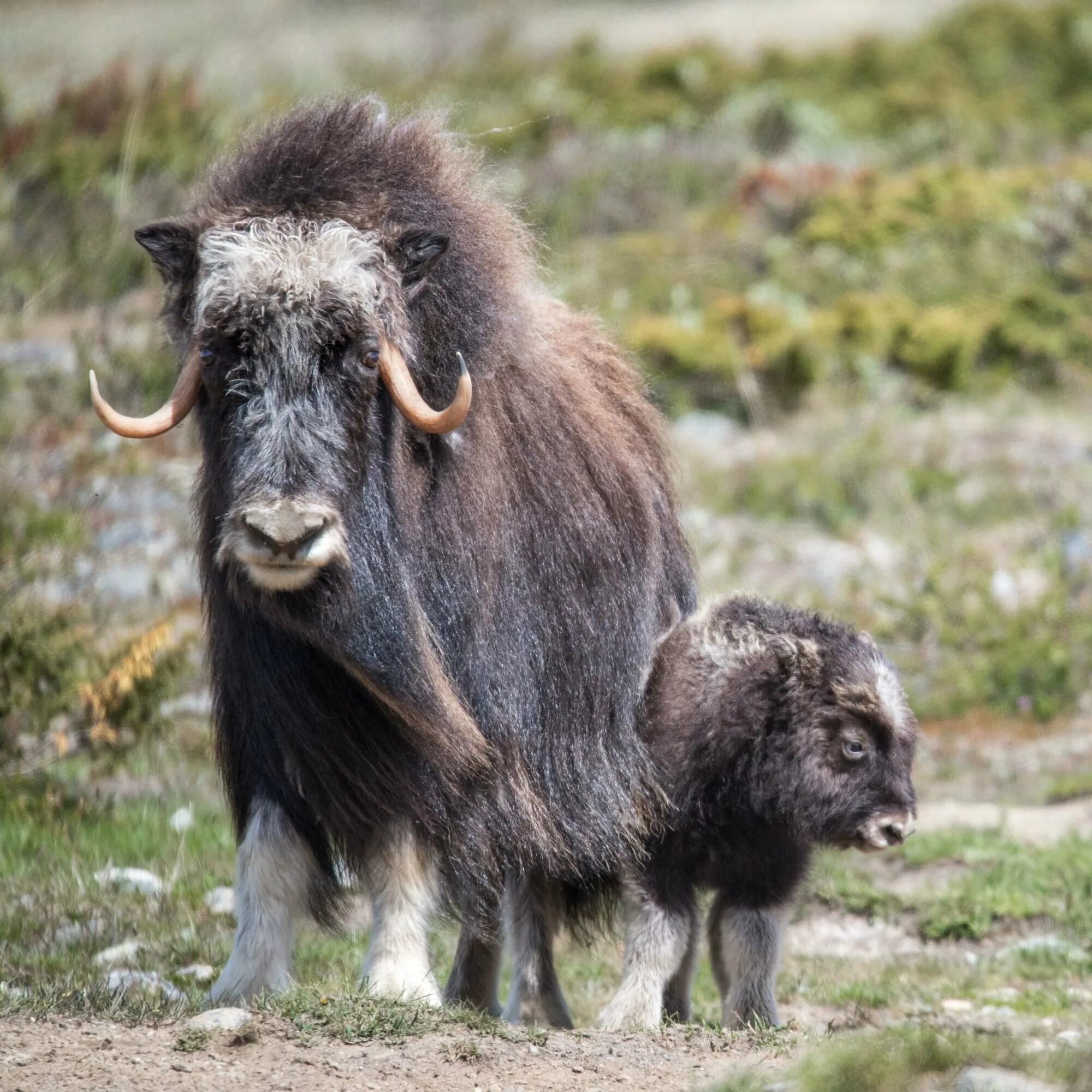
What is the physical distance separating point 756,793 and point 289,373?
157 cm

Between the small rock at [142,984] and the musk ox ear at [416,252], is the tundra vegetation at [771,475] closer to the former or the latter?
the small rock at [142,984]

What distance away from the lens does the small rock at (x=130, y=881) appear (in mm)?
A: 4891

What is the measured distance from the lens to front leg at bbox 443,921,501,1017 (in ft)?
14.8

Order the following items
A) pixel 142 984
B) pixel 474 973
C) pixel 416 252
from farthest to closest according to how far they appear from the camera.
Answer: pixel 474 973 < pixel 142 984 < pixel 416 252

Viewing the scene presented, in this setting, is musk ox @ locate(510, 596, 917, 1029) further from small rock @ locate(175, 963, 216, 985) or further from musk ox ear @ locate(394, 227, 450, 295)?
musk ox ear @ locate(394, 227, 450, 295)

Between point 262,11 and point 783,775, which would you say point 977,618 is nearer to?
point 783,775

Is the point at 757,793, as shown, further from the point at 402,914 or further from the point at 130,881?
the point at 130,881

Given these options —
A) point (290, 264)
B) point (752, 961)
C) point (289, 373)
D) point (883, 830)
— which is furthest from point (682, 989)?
point (290, 264)

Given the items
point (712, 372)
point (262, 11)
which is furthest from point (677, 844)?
point (262, 11)

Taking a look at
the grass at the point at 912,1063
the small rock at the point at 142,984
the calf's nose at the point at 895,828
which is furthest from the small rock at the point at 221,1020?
the calf's nose at the point at 895,828

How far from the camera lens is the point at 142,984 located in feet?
13.3

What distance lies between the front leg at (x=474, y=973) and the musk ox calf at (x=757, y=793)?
1.69 feet

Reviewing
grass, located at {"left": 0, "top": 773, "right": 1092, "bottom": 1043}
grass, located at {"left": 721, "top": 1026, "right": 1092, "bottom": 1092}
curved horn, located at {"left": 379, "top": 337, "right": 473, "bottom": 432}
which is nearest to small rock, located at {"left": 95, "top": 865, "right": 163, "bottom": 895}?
grass, located at {"left": 0, "top": 773, "right": 1092, "bottom": 1043}

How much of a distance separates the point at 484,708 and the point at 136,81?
13031mm
